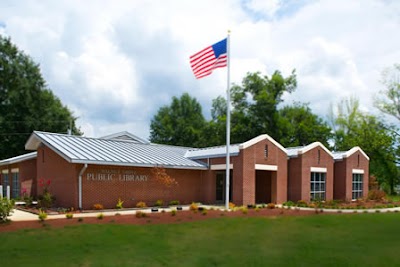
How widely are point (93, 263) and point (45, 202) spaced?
454 inches

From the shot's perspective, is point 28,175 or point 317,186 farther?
point 317,186

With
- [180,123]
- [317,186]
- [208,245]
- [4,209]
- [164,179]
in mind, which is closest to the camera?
[208,245]

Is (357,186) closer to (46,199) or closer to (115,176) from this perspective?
(115,176)

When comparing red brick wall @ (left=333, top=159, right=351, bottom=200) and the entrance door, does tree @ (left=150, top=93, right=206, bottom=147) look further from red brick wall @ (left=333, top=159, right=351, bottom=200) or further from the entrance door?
the entrance door

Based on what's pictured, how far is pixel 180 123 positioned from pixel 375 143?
30.4m

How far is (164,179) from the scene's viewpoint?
2225 centimetres

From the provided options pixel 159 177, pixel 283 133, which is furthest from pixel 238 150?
pixel 283 133

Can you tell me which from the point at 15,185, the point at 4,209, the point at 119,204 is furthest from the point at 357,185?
the point at 4,209

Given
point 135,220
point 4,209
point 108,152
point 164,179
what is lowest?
point 135,220

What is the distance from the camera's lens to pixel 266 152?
81.2 feet

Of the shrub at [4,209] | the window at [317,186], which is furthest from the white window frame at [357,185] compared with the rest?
the shrub at [4,209]

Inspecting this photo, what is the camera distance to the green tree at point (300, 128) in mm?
49094

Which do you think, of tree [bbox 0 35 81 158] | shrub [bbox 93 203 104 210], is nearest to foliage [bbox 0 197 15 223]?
shrub [bbox 93 203 104 210]

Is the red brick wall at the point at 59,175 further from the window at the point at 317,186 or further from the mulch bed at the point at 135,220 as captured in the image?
the window at the point at 317,186
